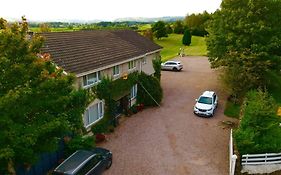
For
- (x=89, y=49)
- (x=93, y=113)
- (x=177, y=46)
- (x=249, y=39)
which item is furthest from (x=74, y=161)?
(x=177, y=46)

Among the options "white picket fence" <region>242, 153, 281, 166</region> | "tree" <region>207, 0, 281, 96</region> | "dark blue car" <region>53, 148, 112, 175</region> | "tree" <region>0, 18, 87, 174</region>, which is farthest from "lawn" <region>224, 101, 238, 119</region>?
"tree" <region>0, 18, 87, 174</region>

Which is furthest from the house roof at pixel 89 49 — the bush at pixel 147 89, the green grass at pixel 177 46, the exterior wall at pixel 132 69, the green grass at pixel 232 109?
the green grass at pixel 177 46

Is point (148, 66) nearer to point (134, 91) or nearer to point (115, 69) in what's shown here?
point (134, 91)

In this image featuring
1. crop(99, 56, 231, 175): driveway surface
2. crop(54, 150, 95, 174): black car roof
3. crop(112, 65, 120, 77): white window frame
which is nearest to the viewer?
crop(54, 150, 95, 174): black car roof

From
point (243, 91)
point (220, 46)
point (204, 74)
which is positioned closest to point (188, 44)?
point (204, 74)

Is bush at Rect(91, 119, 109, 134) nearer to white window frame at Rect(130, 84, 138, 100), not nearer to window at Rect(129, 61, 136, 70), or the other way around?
white window frame at Rect(130, 84, 138, 100)

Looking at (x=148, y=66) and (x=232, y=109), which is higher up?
(x=148, y=66)
